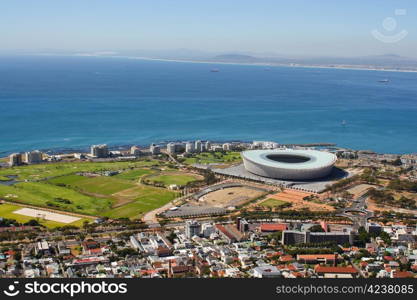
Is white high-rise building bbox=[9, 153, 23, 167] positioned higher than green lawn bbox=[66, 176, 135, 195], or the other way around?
white high-rise building bbox=[9, 153, 23, 167]

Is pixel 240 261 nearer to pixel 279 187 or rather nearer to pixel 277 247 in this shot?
pixel 277 247

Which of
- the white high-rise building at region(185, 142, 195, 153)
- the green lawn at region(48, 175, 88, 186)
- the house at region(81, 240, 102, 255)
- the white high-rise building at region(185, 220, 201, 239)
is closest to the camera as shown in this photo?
the house at region(81, 240, 102, 255)

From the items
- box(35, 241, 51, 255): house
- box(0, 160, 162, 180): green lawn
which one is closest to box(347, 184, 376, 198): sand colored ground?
box(0, 160, 162, 180): green lawn

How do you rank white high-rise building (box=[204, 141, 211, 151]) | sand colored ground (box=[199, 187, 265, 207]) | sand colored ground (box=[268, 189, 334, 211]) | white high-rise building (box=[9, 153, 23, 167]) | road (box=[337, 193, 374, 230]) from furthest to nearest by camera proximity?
white high-rise building (box=[204, 141, 211, 151])
white high-rise building (box=[9, 153, 23, 167])
sand colored ground (box=[199, 187, 265, 207])
sand colored ground (box=[268, 189, 334, 211])
road (box=[337, 193, 374, 230])

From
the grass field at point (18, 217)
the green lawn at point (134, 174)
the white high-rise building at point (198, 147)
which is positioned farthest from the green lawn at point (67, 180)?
the white high-rise building at point (198, 147)

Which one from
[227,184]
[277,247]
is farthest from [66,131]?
[277,247]

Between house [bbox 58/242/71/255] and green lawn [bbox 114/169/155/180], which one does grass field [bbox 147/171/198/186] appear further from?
house [bbox 58/242/71/255]

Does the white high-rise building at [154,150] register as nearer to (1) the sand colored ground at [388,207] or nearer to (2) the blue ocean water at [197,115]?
(2) the blue ocean water at [197,115]

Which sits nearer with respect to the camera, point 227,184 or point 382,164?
point 227,184
